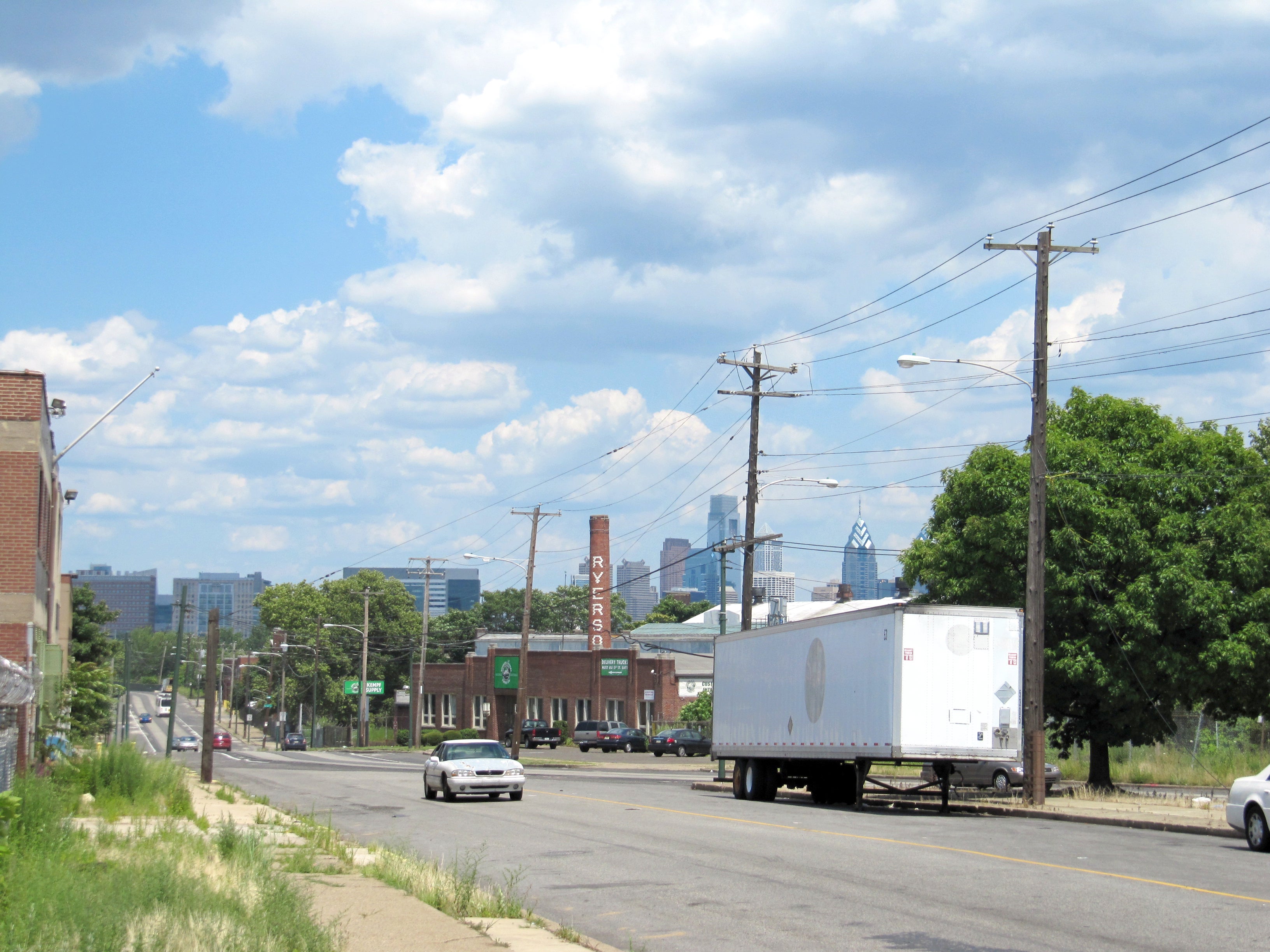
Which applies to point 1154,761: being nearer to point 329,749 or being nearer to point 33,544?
point 33,544

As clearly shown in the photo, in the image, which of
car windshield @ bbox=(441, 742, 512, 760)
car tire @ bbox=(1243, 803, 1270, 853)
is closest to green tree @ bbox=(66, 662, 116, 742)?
car windshield @ bbox=(441, 742, 512, 760)

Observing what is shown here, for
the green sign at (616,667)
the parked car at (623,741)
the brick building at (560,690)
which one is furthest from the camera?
the green sign at (616,667)

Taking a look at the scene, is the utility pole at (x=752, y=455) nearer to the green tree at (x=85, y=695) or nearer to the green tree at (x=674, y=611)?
the green tree at (x=85, y=695)

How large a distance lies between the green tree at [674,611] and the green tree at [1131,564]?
425 ft

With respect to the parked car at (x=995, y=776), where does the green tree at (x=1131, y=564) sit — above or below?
above

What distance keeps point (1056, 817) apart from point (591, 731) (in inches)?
1963

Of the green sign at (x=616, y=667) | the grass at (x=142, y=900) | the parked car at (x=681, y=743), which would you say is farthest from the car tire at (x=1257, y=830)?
the green sign at (x=616, y=667)

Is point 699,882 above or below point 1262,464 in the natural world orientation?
below

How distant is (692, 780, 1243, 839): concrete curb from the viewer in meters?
20.7

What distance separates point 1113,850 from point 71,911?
13629 millimetres

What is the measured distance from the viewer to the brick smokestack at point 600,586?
289 ft

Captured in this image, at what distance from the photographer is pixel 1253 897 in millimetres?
12719

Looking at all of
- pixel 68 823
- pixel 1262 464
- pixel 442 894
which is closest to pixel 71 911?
pixel 442 894

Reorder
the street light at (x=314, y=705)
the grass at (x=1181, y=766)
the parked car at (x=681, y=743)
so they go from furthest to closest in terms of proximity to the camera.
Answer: the street light at (x=314, y=705)
the parked car at (x=681, y=743)
the grass at (x=1181, y=766)
